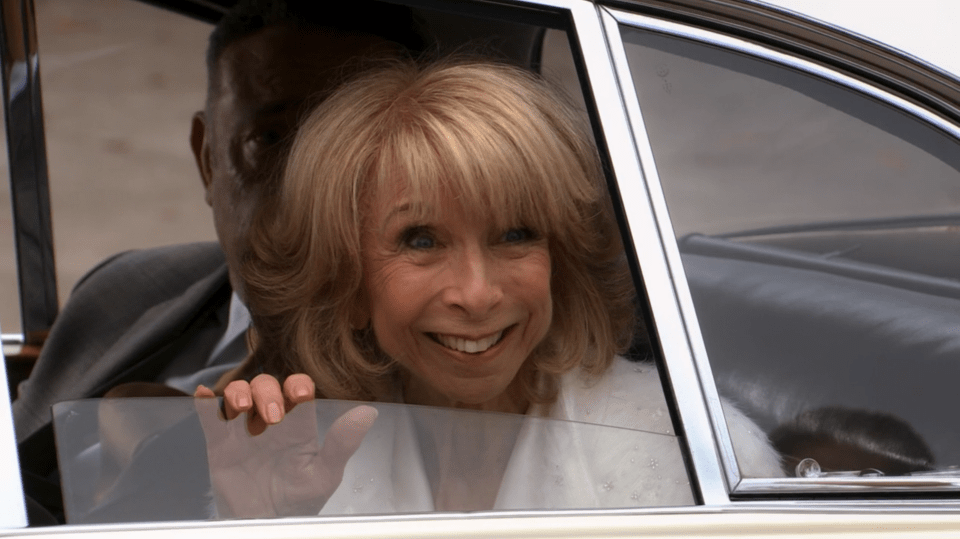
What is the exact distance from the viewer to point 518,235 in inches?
55.4

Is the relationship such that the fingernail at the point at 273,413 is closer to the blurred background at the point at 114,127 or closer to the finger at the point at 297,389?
the finger at the point at 297,389

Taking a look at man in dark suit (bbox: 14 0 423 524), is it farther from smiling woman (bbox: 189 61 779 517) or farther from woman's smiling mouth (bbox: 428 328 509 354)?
woman's smiling mouth (bbox: 428 328 509 354)

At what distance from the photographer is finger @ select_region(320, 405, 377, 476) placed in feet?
4.09

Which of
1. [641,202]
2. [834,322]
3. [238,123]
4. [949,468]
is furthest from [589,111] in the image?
[238,123]

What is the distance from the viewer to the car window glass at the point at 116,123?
86.3 inches

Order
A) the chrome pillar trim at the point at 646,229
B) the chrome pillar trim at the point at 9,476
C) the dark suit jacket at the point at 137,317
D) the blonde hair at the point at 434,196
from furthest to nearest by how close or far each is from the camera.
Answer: the dark suit jacket at the point at 137,317, the blonde hair at the point at 434,196, the chrome pillar trim at the point at 646,229, the chrome pillar trim at the point at 9,476

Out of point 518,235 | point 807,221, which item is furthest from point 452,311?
point 807,221

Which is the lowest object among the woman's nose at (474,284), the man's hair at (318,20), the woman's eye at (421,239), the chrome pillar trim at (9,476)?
the chrome pillar trim at (9,476)

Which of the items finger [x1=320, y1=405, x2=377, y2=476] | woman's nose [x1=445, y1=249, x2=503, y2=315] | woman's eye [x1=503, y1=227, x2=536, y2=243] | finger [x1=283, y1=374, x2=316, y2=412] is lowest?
finger [x1=320, y1=405, x2=377, y2=476]

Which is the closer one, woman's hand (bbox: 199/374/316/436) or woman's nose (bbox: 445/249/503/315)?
woman's hand (bbox: 199/374/316/436)

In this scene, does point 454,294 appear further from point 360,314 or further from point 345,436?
point 345,436

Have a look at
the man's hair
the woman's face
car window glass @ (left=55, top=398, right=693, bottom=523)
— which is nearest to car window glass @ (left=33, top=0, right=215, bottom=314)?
the man's hair

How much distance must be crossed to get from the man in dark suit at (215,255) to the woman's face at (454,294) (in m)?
0.28

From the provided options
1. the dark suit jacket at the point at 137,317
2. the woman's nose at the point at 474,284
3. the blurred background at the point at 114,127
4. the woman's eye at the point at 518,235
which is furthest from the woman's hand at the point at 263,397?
the blurred background at the point at 114,127
